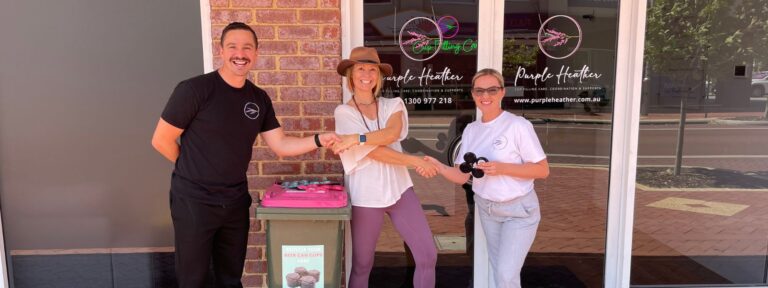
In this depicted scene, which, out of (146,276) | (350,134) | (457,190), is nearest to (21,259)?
(146,276)

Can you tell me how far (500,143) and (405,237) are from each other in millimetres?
738

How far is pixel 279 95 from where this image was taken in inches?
119

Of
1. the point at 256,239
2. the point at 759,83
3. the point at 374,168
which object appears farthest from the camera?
the point at 759,83

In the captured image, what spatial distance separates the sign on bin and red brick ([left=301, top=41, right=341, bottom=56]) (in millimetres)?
1166

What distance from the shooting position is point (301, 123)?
120 inches

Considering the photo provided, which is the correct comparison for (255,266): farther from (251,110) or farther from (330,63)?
(330,63)

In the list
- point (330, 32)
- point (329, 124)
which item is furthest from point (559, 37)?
point (329, 124)

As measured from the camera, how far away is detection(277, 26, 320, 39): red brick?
2977 mm

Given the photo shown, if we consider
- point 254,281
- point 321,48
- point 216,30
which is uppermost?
point 216,30

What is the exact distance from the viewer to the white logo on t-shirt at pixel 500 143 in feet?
8.23

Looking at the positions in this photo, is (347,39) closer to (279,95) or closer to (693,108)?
(279,95)

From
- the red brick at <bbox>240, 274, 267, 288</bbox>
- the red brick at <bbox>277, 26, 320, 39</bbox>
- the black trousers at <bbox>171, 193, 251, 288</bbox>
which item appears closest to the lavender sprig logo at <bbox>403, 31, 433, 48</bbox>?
the red brick at <bbox>277, 26, 320, 39</bbox>

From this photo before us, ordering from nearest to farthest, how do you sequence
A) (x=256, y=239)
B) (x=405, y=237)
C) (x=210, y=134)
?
(x=210, y=134) → (x=405, y=237) → (x=256, y=239)

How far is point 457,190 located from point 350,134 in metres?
1.23
